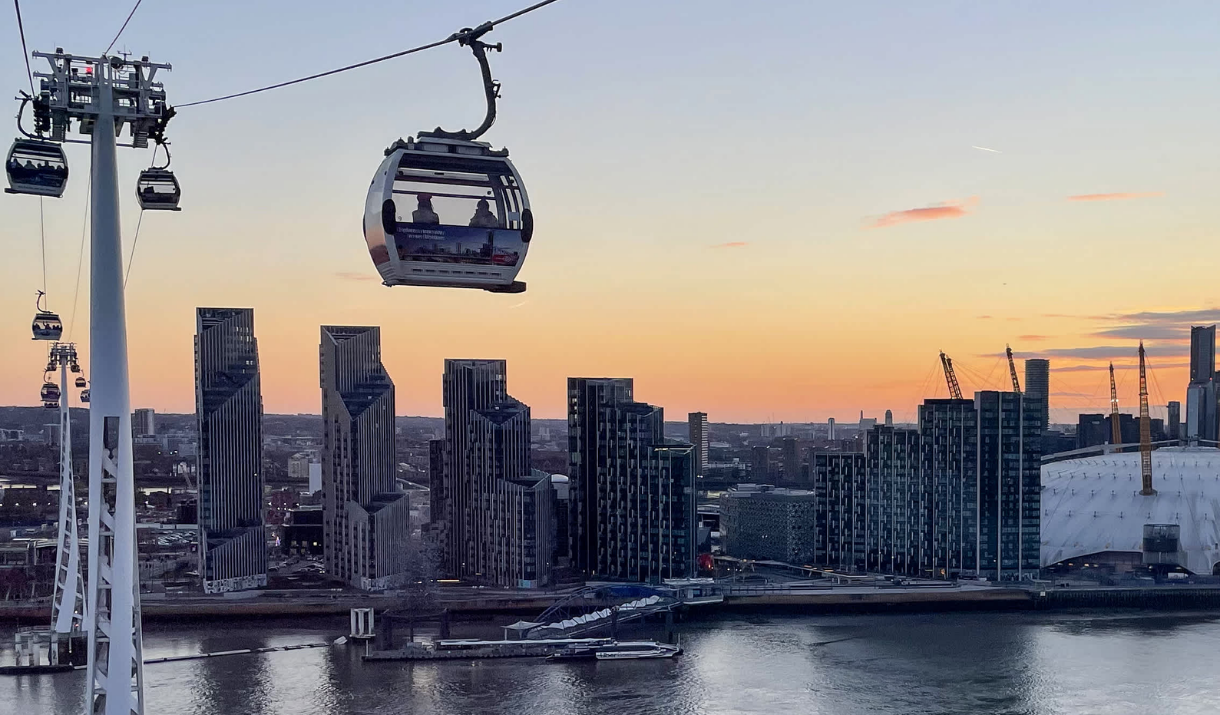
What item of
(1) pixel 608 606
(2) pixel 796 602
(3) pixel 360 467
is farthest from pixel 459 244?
(3) pixel 360 467

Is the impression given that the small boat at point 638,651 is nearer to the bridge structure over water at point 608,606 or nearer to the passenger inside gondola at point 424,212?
the bridge structure over water at point 608,606

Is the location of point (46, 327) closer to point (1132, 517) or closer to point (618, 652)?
point (618, 652)

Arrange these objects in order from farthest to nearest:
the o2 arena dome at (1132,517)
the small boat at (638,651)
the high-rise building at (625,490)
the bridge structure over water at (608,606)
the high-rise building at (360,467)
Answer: the o2 arena dome at (1132,517), the high-rise building at (625,490), the high-rise building at (360,467), the bridge structure over water at (608,606), the small boat at (638,651)

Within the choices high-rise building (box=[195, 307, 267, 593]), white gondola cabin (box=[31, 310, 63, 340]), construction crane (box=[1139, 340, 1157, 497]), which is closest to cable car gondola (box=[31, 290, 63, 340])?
white gondola cabin (box=[31, 310, 63, 340])

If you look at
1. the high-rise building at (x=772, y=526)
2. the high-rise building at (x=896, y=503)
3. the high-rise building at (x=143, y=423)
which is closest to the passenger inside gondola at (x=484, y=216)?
the high-rise building at (x=896, y=503)

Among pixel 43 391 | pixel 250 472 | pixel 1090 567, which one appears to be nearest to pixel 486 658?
pixel 43 391

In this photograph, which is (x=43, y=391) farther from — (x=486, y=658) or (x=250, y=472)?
(x=250, y=472)
